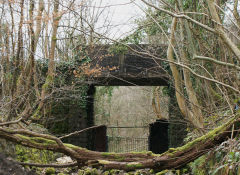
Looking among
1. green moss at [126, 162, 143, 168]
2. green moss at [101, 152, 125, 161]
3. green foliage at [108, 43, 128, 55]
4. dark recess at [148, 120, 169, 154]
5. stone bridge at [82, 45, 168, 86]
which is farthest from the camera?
dark recess at [148, 120, 169, 154]

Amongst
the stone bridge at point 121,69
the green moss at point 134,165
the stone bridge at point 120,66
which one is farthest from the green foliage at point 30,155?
the stone bridge at point 120,66

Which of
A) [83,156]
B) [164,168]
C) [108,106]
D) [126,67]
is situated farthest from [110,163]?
[108,106]

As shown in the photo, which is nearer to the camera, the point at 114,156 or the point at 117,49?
the point at 114,156

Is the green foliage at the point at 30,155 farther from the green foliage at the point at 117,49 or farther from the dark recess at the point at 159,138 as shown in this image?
the dark recess at the point at 159,138

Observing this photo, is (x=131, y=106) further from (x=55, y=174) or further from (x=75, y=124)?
(x=55, y=174)

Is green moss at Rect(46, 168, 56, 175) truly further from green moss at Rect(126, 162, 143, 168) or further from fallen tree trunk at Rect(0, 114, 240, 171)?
green moss at Rect(126, 162, 143, 168)

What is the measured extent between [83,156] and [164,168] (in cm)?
132

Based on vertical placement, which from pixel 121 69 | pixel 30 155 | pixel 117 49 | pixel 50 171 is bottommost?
pixel 50 171

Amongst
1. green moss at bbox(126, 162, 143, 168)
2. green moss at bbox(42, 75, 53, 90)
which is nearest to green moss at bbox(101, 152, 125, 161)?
green moss at bbox(126, 162, 143, 168)

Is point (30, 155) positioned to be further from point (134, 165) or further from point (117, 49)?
point (117, 49)

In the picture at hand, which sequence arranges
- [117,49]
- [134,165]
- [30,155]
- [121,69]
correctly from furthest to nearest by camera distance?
[121,69], [117,49], [30,155], [134,165]

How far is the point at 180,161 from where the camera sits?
4.14 meters

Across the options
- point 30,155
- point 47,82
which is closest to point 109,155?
point 30,155

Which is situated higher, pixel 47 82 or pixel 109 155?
pixel 47 82
